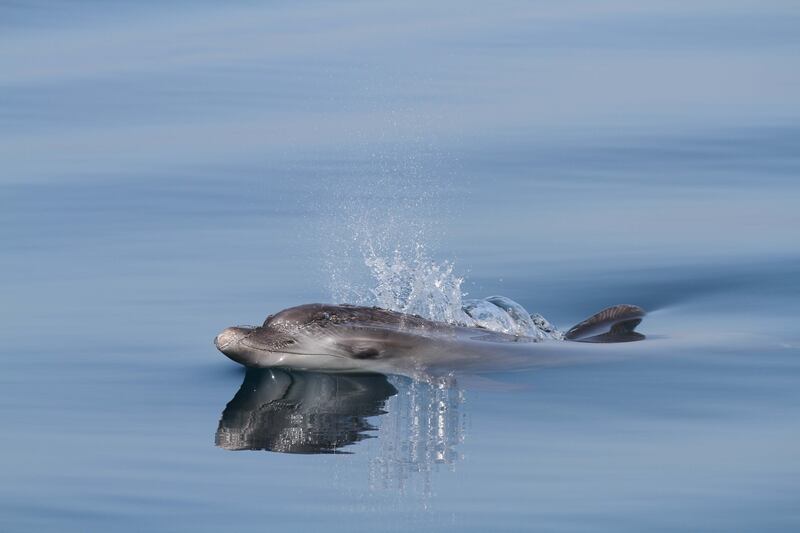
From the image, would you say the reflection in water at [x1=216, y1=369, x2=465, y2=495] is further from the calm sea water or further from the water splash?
the water splash

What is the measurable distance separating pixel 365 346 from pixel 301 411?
4.01ft

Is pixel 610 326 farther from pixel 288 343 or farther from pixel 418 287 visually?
pixel 288 343

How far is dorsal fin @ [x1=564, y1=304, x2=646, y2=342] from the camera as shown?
13.7 metres

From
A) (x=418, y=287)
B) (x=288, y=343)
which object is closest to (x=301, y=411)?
(x=288, y=343)

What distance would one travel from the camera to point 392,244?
53.5ft

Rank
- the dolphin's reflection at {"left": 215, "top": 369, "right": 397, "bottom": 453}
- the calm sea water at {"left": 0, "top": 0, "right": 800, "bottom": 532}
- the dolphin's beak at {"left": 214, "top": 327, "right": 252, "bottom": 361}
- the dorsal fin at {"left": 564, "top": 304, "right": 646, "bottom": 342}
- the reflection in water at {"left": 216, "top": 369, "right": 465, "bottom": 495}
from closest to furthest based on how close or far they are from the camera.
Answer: the calm sea water at {"left": 0, "top": 0, "right": 800, "bottom": 532}
the reflection in water at {"left": 216, "top": 369, "right": 465, "bottom": 495}
the dolphin's reflection at {"left": 215, "top": 369, "right": 397, "bottom": 453}
the dolphin's beak at {"left": 214, "top": 327, "right": 252, "bottom": 361}
the dorsal fin at {"left": 564, "top": 304, "right": 646, "bottom": 342}

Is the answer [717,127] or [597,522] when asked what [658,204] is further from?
[597,522]

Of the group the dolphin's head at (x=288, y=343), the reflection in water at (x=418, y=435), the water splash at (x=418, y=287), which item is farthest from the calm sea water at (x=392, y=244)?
the water splash at (x=418, y=287)

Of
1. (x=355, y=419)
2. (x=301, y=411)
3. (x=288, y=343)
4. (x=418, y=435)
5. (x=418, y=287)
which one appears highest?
(x=418, y=287)

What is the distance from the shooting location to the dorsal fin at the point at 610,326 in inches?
539

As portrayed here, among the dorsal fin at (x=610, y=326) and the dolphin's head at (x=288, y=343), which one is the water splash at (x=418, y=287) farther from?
the dolphin's head at (x=288, y=343)

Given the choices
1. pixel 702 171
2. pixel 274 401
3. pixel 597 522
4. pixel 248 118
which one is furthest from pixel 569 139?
pixel 597 522

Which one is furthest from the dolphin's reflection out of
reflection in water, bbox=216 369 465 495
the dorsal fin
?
the dorsal fin

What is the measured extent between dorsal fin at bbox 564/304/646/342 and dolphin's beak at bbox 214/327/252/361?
9.75ft
